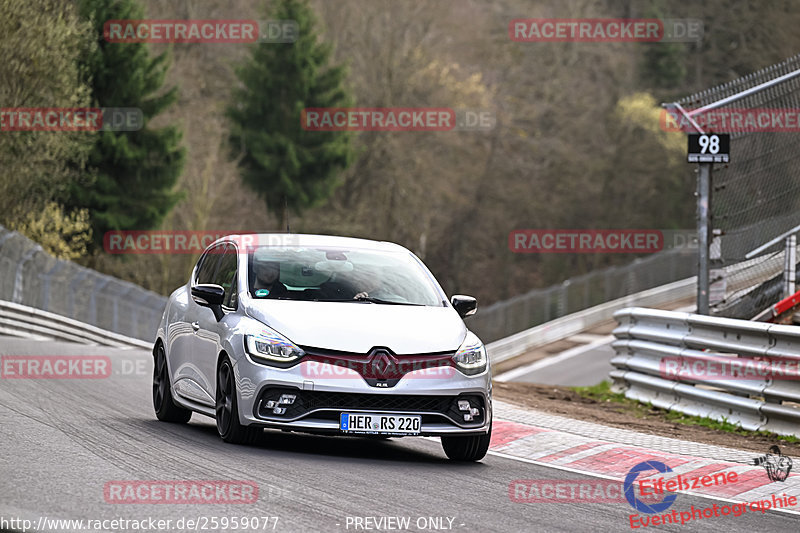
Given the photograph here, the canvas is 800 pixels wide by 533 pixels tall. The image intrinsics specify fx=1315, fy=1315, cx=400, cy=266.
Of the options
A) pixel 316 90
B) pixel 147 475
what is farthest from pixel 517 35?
pixel 147 475

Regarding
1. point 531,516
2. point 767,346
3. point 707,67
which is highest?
point 707,67

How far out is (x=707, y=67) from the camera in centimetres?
7806

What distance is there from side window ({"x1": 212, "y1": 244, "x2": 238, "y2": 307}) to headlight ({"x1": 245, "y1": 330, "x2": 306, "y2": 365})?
108cm

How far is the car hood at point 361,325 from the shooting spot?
9281mm

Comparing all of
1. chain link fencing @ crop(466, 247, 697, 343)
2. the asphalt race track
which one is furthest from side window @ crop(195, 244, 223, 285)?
chain link fencing @ crop(466, 247, 697, 343)

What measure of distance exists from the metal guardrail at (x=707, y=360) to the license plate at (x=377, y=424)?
4.15 m

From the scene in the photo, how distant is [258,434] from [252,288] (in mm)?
1201

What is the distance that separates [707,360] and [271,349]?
5.74 metres

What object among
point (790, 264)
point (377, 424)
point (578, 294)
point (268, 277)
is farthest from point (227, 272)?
point (578, 294)

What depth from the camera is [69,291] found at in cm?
2872

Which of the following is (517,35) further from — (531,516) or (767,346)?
(531,516)

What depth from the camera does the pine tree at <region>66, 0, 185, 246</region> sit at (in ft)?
160

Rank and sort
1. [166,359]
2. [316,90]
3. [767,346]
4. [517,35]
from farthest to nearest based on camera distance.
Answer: [517,35] < [316,90] < [767,346] < [166,359]

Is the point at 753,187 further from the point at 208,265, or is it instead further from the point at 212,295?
the point at 212,295
